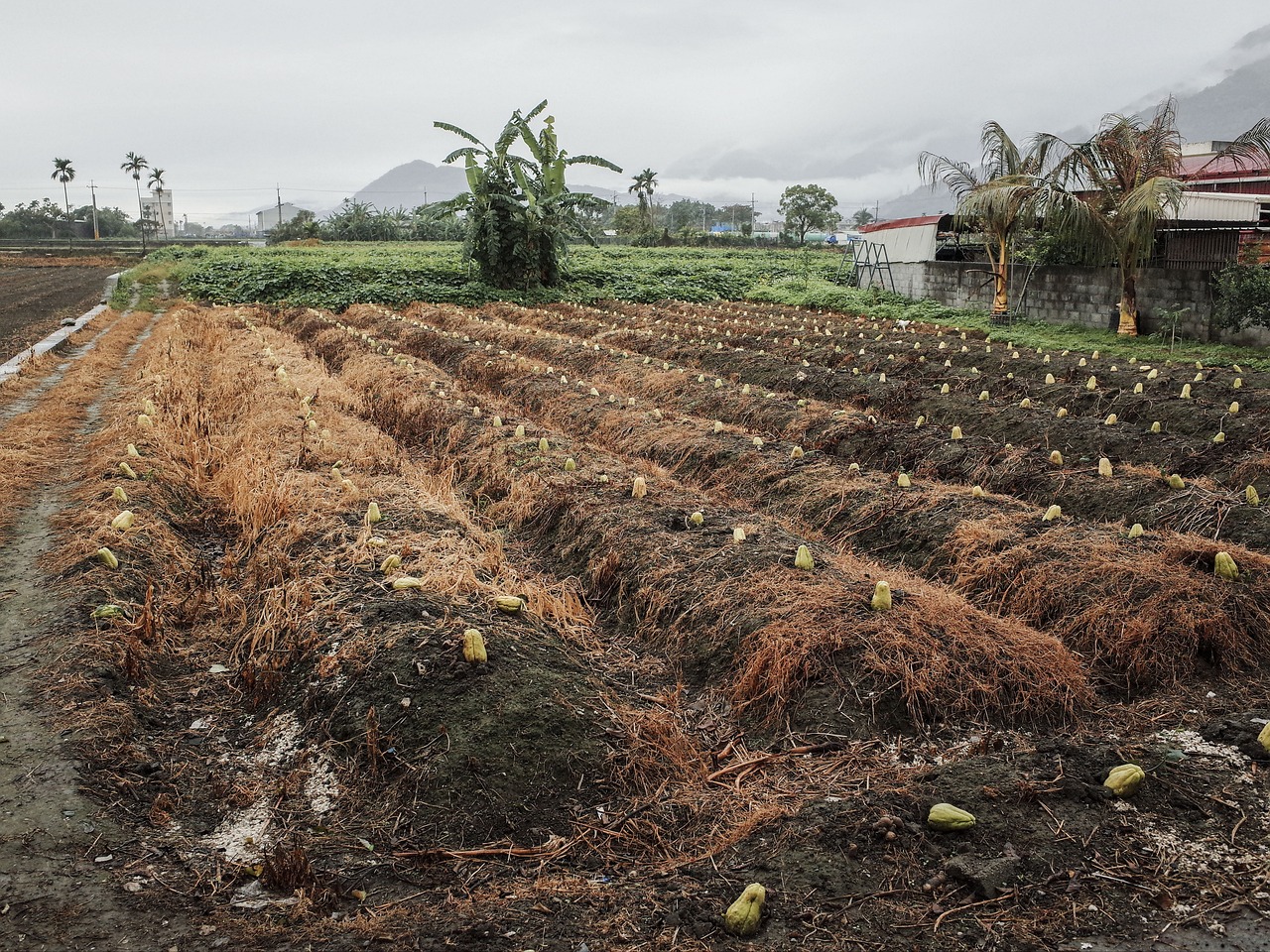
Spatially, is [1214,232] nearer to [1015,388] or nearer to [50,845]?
[1015,388]

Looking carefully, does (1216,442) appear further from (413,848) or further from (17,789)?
(17,789)

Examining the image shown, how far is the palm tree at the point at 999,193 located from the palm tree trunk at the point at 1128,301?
2039mm

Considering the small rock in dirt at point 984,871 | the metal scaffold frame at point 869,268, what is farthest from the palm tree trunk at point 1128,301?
the small rock in dirt at point 984,871

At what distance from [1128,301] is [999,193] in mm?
3272

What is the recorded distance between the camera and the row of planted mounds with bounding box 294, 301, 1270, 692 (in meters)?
5.03

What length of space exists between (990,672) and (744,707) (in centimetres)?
130

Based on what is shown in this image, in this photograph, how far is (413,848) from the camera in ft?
11.2

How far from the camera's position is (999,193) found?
17609 millimetres


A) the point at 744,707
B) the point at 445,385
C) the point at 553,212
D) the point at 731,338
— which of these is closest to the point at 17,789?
the point at 744,707

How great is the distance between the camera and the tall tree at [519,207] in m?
24.8

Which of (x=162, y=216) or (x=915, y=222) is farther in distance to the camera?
(x=162, y=216)

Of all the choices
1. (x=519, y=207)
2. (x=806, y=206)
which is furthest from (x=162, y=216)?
(x=519, y=207)

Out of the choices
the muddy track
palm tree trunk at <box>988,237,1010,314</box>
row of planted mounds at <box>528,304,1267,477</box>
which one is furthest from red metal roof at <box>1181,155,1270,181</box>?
the muddy track

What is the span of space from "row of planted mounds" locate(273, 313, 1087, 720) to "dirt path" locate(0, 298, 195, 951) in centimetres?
284
